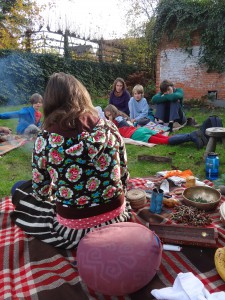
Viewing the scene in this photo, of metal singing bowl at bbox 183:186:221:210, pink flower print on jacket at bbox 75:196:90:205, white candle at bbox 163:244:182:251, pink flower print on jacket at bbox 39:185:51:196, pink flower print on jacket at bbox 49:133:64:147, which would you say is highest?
pink flower print on jacket at bbox 49:133:64:147

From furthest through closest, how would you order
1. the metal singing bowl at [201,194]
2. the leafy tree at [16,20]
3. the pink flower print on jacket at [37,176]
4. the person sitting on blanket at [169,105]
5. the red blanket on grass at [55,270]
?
the leafy tree at [16,20], the person sitting on blanket at [169,105], the metal singing bowl at [201,194], the pink flower print on jacket at [37,176], the red blanket on grass at [55,270]

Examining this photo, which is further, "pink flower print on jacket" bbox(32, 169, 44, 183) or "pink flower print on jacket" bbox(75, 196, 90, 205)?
"pink flower print on jacket" bbox(32, 169, 44, 183)

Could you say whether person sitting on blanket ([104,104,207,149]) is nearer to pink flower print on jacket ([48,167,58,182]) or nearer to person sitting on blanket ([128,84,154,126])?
person sitting on blanket ([128,84,154,126])

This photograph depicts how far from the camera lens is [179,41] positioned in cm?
1006

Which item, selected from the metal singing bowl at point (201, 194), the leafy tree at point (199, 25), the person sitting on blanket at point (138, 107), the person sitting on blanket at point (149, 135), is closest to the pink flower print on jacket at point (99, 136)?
the metal singing bowl at point (201, 194)

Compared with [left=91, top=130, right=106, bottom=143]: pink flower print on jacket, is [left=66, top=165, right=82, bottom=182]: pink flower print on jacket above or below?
below

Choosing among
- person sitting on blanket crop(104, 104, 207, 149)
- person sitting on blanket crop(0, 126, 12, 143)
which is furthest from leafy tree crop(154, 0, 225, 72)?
person sitting on blanket crop(0, 126, 12, 143)

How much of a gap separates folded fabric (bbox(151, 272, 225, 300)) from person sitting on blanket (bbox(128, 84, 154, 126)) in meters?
5.28

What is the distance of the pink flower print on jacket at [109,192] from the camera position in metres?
2.02

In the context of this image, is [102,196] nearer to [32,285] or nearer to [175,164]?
[32,285]

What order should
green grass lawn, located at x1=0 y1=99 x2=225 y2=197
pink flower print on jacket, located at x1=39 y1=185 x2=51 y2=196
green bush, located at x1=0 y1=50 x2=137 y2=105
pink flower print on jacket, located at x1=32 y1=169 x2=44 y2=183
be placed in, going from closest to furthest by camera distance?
1. pink flower print on jacket, located at x1=32 y1=169 x2=44 y2=183
2. pink flower print on jacket, located at x1=39 y1=185 x2=51 y2=196
3. green grass lawn, located at x1=0 y1=99 x2=225 y2=197
4. green bush, located at x1=0 y1=50 x2=137 y2=105

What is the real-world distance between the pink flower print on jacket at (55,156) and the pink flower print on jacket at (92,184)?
0.25 metres

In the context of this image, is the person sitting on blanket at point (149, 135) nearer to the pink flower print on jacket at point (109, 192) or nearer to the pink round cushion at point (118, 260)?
the pink flower print on jacket at point (109, 192)

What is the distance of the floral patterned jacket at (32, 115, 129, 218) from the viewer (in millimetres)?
1854
